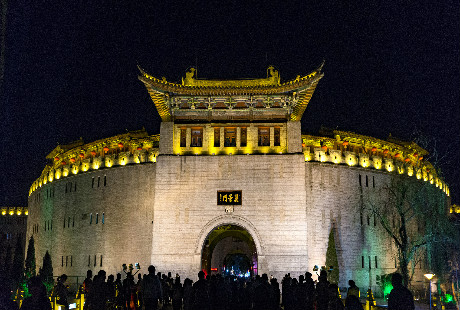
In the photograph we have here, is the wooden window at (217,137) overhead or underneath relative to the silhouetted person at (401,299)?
overhead

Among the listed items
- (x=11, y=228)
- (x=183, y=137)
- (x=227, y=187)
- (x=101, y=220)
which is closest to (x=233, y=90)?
(x=183, y=137)

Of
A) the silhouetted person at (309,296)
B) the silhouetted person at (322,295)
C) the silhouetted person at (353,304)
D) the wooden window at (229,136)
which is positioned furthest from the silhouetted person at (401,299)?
the wooden window at (229,136)

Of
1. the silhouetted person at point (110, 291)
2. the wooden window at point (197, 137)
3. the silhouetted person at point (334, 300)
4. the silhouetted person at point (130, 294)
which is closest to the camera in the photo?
the silhouetted person at point (334, 300)

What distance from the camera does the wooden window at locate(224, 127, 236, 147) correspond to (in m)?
22.9

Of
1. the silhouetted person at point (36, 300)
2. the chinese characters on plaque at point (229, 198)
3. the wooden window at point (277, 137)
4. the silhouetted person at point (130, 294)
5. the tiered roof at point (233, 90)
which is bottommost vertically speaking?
the silhouetted person at point (130, 294)

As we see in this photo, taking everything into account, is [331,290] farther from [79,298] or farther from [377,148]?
[377,148]

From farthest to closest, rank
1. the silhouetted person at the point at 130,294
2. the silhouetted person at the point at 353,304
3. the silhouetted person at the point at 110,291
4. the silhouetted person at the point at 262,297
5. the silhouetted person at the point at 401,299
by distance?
the silhouetted person at the point at 130,294 → the silhouetted person at the point at 110,291 → the silhouetted person at the point at 262,297 → the silhouetted person at the point at 353,304 → the silhouetted person at the point at 401,299

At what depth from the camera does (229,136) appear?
23.0 m

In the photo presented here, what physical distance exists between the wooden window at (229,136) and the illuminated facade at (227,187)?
47mm

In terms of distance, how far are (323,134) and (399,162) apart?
A: 4714 millimetres

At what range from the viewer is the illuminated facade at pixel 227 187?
21.8m

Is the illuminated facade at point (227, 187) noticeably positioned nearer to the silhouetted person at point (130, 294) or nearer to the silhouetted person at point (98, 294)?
the silhouetted person at point (130, 294)

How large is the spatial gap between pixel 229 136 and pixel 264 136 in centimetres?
163

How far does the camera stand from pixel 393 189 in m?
27.6
